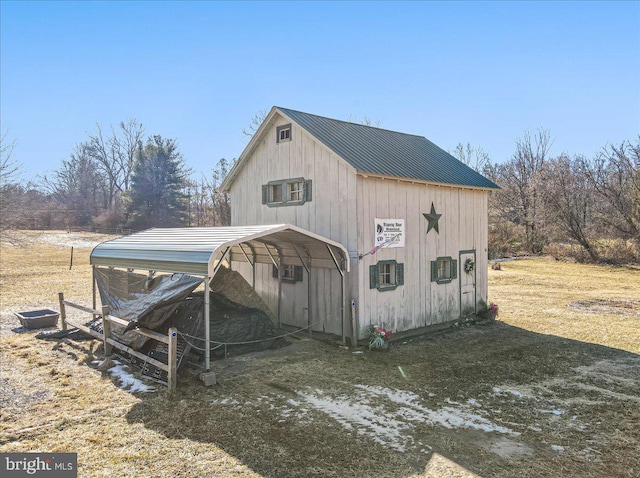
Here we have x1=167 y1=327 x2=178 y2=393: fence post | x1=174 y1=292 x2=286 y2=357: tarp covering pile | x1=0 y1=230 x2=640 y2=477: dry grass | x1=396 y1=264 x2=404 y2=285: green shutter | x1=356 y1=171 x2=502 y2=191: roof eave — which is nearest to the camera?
x1=0 y1=230 x2=640 y2=477: dry grass

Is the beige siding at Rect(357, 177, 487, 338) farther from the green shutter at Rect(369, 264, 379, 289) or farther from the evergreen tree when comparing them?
the evergreen tree

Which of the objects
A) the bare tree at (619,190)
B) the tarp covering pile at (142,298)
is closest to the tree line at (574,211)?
the bare tree at (619,190)

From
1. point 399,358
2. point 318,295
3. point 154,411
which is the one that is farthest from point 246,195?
point 154,411

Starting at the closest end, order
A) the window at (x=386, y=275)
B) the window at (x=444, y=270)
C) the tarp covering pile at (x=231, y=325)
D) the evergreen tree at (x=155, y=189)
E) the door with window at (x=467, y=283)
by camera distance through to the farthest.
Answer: the tarp covering pile at (x=231, y=325)
the window at (x=386, y=275)
the window at (x=444, y=270)
the door with window at (x=467, y=283)
the evergreen tree at (x=155, y=189)

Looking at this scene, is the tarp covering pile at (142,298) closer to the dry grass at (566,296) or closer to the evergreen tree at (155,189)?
the dry grass at (566,296)

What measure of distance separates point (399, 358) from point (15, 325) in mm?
10469

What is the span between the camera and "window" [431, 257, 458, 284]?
12.5 metres

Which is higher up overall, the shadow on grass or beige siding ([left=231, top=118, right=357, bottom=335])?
beige siding ([left=231, top=118, right=357, bottom=335])

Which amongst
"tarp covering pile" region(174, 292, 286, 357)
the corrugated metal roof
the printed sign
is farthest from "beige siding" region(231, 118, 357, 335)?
the printed sign

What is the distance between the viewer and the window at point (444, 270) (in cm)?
1248

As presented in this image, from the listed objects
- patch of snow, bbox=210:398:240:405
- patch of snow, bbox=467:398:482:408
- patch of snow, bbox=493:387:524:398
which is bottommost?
patch of snow, bbox=493:387:524:398

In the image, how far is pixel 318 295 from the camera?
1144 cm

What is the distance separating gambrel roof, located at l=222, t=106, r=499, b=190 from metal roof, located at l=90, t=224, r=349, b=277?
2.18 meters

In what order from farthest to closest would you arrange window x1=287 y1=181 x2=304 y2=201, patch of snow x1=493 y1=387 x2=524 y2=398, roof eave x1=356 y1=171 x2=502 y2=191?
window x1=287 y1=181 x2=304 y2=201, roof eave x1=356 y1=171 x2=502 y2=191, patch of snow x1=493 y1=387 x2=524 y2=398
